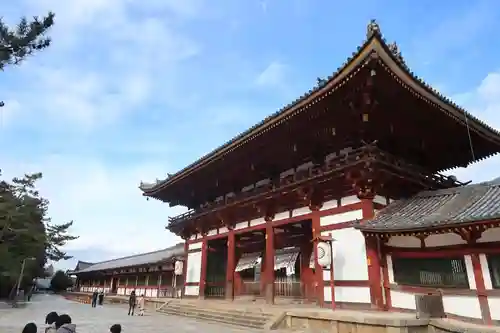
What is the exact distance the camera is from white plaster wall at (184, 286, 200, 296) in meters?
22.8

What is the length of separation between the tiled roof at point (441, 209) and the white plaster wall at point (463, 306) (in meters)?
2.32

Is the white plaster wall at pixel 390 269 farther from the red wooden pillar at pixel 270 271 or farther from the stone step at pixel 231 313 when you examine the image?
the red wooden pillar at pixel 270 271

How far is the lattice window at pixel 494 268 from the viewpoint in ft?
33.3

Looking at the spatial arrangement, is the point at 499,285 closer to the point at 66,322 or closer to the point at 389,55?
the point at 389,55

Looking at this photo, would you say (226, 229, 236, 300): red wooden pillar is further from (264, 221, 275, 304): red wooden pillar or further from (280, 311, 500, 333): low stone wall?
(280, 311, 500, 333): low stone wall

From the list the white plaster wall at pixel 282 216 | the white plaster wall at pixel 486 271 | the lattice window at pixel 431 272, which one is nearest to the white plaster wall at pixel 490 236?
the white plaster wall at pixel 486 271

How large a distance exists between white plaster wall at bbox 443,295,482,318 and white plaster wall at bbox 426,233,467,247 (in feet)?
5.14

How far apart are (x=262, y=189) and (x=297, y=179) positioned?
2.52 metres

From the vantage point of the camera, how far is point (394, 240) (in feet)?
41.8

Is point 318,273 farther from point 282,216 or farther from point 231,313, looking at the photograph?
point 231,313

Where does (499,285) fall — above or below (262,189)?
below

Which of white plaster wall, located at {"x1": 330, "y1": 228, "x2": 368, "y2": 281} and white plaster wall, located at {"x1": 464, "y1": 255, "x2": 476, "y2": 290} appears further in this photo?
white plaster wall, located at {"x1": 330, "y1": 228, "x2": 368, "y2": 281}

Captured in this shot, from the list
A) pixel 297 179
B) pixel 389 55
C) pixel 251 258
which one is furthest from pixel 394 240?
pixel 251 258

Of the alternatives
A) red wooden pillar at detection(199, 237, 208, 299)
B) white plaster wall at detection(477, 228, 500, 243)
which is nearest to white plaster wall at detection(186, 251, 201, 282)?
red wooden pillar at detection(199, 237, 208, 299)
